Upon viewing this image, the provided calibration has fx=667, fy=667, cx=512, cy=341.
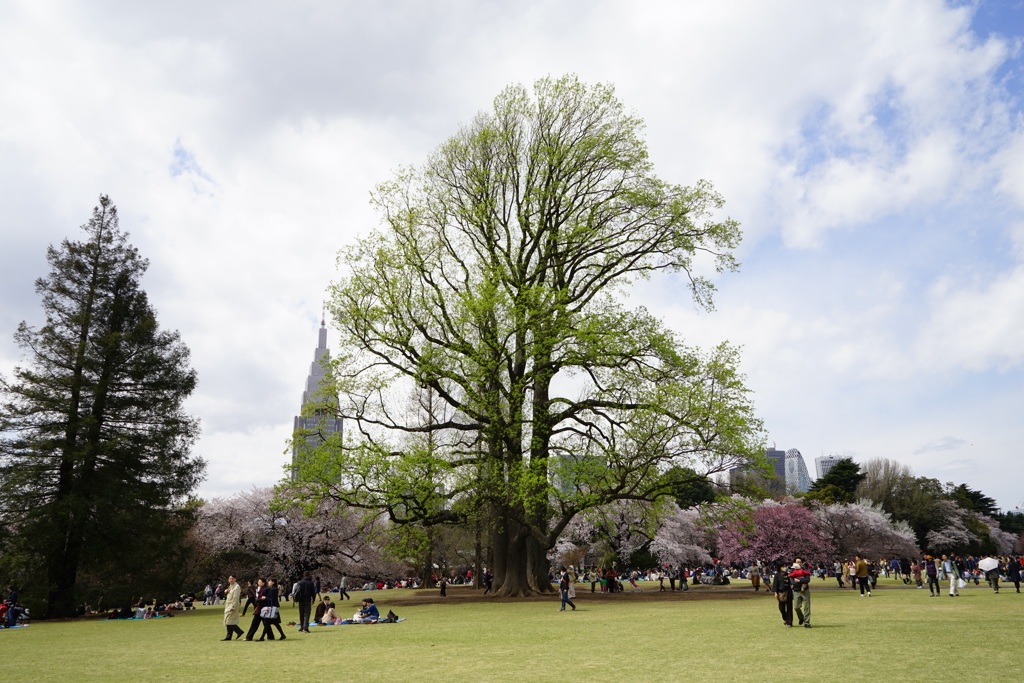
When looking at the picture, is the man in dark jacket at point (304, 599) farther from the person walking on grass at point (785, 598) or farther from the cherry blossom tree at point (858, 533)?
the cherry blossom tree at point (858, 533)

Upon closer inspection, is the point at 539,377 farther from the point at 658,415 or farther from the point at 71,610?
the point at 71,610

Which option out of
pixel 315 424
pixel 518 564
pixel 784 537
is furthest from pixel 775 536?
pixel 315 424

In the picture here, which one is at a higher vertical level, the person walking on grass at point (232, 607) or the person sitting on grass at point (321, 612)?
the person walking on grass at point (232, 607)

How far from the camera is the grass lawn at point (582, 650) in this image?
30.0ft

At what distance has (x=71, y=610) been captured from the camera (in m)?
30.5

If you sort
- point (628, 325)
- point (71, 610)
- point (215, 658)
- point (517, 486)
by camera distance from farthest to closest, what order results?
point (71, 610)
point (628, 325)
point (517, 486)
point (215, 658)

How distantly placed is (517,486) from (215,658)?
45.3 ft

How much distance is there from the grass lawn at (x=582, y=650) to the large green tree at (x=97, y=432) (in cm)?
1128

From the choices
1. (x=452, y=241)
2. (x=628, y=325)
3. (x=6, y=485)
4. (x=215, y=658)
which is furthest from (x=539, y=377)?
(x=6, y=485)

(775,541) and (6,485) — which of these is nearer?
(6,485)

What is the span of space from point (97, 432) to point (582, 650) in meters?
29.3

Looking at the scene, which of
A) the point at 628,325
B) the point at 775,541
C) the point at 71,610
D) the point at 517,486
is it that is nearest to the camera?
the point at 517,486

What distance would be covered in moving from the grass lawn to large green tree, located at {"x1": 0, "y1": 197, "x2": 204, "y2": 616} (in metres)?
11.3

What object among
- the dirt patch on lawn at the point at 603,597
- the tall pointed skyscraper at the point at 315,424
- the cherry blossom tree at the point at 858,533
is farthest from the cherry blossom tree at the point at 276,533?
the cherry blossom tree at the point at 858,533
